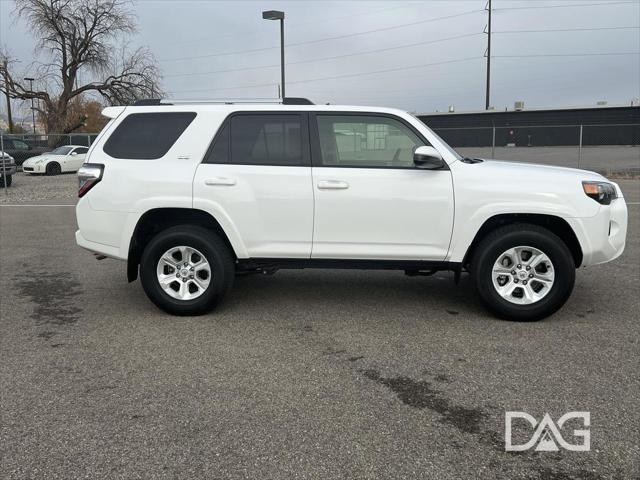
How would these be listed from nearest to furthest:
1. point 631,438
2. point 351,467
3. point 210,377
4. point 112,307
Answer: point 351,467 < point 631,438 < point 210,377 < point 112,307

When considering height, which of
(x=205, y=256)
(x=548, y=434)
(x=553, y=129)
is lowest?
(x=548, y=434)

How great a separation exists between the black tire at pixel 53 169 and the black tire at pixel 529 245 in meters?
24.9

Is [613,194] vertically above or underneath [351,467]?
above

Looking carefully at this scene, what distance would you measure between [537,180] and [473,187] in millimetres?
538

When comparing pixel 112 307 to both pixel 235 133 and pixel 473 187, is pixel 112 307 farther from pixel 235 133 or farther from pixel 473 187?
pixel 473 187

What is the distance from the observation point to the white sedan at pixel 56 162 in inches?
997

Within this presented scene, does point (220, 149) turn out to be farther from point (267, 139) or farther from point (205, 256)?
point (205, 256)

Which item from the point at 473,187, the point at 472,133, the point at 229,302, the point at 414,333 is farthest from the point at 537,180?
the point at 472,133

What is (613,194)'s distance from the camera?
4980 millimetres

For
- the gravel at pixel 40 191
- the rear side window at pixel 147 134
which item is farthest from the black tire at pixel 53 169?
the rear side window at pixel 147 134

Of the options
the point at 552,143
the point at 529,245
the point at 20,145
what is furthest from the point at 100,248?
the point at 552,143

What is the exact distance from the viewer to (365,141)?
16.5 ft

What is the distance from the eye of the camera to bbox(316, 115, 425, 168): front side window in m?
4.95

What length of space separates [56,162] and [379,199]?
24586 millimetres
